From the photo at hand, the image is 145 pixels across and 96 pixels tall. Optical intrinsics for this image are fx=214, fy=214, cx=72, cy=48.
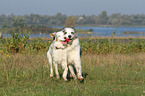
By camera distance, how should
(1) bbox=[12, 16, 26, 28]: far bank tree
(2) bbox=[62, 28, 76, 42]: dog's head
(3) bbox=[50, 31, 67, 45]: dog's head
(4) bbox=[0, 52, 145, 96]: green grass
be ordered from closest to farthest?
(4) bbox=[0, 52, 145, 96]: green grass < (2) bbox=[62, 28, 76, 42]: dog's head < (3) bbox=[50, 31, 67, 45]: dog's head < (1) bbox=[12, 16, 26, 28]: far bank tree

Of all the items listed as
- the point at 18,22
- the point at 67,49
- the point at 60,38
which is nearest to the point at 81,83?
the point at 67,49

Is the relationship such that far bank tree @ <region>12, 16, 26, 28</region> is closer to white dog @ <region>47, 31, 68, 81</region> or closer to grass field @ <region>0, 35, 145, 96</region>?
grass field @ <region>0, 35, 145, 96</region>

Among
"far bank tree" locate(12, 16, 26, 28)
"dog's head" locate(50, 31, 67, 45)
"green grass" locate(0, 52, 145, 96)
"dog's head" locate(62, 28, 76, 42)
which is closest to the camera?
"green grass" locate(0, 52, 145, 96)

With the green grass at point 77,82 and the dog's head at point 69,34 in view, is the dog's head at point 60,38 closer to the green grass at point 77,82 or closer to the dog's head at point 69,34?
the dog's head at point 69,34

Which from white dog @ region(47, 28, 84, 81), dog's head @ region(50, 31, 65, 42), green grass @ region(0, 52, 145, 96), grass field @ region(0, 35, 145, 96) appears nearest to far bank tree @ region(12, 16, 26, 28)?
grass field @ region(0, 35, 145, 96)

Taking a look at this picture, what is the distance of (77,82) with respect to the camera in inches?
231

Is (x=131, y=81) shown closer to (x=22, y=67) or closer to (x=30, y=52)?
(x=22, y=67)

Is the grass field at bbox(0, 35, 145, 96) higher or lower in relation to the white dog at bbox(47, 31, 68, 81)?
lower

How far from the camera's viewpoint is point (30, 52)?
991 cm

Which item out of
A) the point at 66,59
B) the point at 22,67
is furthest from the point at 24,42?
the point at 66,59

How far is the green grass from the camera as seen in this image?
193 inches

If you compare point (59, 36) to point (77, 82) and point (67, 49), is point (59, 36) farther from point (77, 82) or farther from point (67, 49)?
point (77, 82)

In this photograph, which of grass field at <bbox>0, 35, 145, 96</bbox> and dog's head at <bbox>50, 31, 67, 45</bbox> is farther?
dog's head at <bbox>50, 31, 67, 45</bbox>

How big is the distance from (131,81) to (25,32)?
19.2 ft
